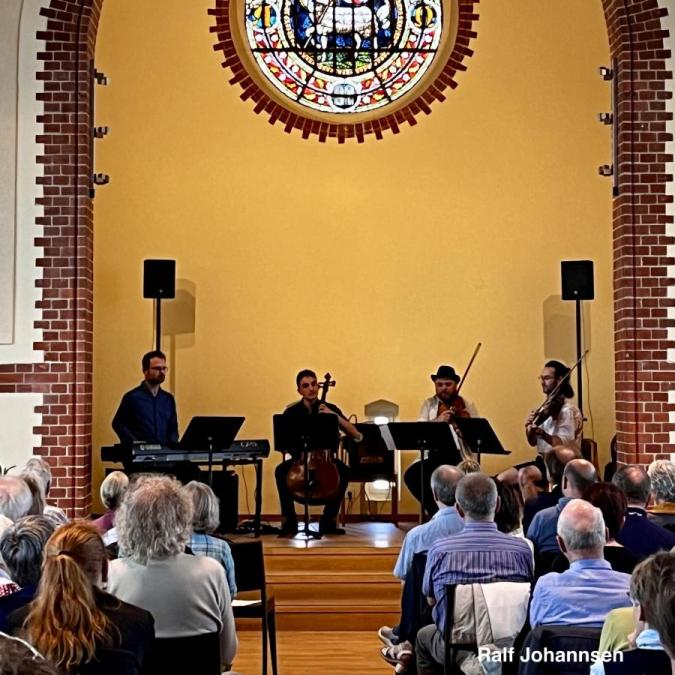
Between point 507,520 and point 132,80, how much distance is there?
6694 mm

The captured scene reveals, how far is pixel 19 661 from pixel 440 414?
7.85 meters

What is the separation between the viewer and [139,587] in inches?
144

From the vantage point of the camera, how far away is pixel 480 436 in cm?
815

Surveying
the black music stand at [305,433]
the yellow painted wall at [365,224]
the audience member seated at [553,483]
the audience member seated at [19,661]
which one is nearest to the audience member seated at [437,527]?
the audience member seated at [553,483]

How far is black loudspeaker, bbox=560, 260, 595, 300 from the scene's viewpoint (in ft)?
32.8

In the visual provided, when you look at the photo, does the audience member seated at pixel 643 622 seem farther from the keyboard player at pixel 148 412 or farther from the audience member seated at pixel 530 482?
the keyboard player at pixel 148 412

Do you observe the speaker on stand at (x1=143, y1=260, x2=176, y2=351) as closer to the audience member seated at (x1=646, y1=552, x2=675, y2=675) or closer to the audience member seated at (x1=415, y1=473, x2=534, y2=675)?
the audience member seated at (x1=415, y1=473, x2=534, y2=675)

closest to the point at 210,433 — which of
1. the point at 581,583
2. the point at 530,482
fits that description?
the point at 530,482

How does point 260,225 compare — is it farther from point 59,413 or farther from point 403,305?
point 59,413

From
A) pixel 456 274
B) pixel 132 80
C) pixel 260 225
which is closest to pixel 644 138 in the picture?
pixel 456 274

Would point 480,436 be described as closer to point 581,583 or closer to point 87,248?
point 87,248

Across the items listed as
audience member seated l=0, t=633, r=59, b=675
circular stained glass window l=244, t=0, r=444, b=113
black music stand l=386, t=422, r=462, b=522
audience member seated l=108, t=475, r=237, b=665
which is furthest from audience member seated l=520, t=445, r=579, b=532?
circular stained glass window l=244, t=0, r=444, b=113

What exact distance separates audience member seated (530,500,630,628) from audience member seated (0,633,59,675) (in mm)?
2381

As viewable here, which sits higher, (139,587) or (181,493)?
(181,493)
